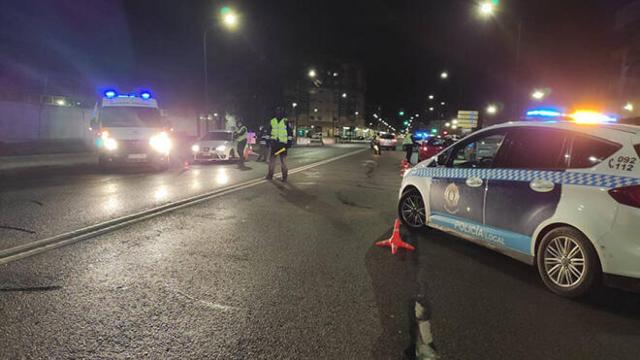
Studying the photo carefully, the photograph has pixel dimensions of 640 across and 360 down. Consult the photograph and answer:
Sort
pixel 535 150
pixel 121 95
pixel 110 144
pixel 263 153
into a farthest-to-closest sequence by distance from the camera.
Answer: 1. pixel 263 153
2. pixel 121 95
3. pixel 110 144
4. pixel 535 150

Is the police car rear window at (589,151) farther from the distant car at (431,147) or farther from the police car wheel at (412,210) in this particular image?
the distant car at (431,147)

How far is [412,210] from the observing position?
274 inches

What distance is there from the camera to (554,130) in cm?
488

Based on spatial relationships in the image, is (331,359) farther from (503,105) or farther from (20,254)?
(503,105)

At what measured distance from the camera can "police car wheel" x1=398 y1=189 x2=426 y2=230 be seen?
6785 millimetres

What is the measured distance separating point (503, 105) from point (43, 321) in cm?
3953

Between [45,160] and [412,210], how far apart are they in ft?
56.1

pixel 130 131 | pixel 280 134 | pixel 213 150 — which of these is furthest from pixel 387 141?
pixel 280 134

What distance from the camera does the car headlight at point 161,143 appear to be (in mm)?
14705

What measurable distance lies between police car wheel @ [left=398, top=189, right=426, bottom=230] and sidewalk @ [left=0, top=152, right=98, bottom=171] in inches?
575

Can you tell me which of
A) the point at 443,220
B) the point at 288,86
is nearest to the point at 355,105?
the point at 288,86

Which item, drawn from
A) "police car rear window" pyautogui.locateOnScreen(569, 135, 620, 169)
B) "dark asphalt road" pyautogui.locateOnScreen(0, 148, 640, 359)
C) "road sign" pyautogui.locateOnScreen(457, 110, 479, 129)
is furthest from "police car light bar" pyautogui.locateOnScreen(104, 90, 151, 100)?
"road sign" pyautogui.locateOnScreen(457, 110, 479, 129)

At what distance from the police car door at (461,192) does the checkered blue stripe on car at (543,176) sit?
0.02 metres

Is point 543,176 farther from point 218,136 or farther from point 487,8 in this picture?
point 218,136
